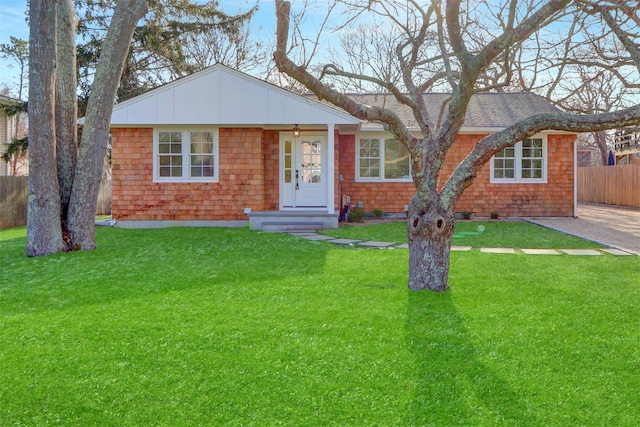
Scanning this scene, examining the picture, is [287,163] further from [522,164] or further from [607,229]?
[607,229]

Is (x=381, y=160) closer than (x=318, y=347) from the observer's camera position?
No

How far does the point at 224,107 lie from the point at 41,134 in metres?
4.81

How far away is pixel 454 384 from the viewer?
3006 millimetres

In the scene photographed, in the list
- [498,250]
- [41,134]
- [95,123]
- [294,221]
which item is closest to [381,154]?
[294,221]

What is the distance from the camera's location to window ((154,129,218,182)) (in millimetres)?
12516

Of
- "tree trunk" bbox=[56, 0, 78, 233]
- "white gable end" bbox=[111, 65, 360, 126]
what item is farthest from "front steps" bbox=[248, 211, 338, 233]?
"tree trunk" bbox=[56, 0, 78, 233]

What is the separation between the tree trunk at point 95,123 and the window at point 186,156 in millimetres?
4171

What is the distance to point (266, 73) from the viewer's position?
74.5 feet

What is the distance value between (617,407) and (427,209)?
2730 mm

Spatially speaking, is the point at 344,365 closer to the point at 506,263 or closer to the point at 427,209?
the point at 427,209

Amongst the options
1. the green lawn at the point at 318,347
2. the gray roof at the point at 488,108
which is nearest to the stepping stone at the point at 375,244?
the green lawn at the point at 318,347

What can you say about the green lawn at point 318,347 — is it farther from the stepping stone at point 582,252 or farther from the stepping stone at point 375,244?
the stepping stone at point 375,244

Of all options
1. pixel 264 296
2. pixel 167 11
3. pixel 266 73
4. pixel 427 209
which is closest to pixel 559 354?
pixel 427 209

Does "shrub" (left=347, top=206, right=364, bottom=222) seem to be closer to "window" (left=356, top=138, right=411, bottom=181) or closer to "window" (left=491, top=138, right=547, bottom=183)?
"window" (left=356, top=138, right=411, bottom=181)
